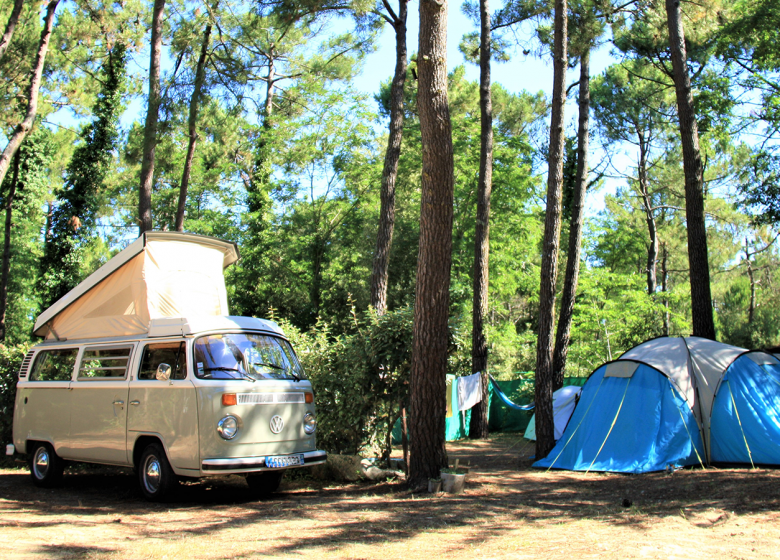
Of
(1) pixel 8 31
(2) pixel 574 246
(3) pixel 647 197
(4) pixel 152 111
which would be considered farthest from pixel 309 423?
(3) pixel 647 197

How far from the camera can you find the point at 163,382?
21.9ft

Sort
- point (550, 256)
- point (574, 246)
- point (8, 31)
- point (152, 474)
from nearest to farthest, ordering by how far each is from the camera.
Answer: point (152, 474) → point (550, 256) → point (8, 31) → point (574, 246)

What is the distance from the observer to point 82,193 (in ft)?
64.3

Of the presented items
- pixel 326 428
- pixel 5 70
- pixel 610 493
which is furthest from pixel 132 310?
pixel 5 70

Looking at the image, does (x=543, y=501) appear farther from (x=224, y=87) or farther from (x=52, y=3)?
(x=52, y=3)

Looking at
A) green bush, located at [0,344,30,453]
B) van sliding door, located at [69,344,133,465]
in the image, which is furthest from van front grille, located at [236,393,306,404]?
green bush, located at [0,344,30,453]

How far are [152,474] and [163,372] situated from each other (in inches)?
46.9

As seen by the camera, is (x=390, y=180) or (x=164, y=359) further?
(x=390, y=180)

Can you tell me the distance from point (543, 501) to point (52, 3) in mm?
14569

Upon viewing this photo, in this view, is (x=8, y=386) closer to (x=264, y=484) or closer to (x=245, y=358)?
(x=264, y=484)

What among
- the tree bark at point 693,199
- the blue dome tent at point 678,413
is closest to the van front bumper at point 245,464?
the blue dome tent at point 678,413

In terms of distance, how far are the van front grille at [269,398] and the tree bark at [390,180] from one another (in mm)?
5369

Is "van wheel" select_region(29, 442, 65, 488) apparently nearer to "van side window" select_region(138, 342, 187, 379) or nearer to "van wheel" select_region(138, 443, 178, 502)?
"van wheel" select_region(138, 443, 178, 502)

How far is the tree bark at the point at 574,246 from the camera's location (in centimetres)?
1359
